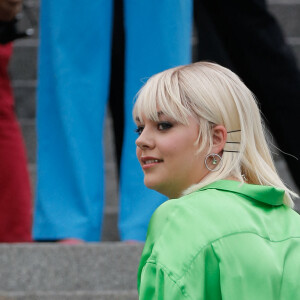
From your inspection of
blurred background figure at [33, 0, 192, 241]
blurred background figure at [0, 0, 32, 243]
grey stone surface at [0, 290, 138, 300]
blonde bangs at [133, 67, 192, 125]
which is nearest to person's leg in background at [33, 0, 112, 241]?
blurred background figure at [33, 0, 192, 241]

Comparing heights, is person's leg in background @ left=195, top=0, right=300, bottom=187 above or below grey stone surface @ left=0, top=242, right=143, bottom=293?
above

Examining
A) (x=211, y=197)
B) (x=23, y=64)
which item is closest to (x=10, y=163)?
(x=23, y=64)

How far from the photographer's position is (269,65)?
12.5 feet

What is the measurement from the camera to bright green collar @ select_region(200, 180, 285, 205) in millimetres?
1955

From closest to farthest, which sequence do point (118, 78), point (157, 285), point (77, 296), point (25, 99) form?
point (157, 285) → point (77, 296) → point (118, 78) → point (25, 99)

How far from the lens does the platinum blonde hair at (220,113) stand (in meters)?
2.02

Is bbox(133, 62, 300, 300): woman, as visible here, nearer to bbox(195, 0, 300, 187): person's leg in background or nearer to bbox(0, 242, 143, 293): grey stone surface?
bbox(0, 242, 143, 293): grey stone surface

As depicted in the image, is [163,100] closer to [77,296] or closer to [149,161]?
[149,161]

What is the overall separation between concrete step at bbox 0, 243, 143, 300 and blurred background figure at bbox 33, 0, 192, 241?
215 millimetres

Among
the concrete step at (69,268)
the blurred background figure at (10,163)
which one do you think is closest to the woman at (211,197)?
the concrete step at (69,268)

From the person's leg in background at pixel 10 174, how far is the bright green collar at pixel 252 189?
2010mm

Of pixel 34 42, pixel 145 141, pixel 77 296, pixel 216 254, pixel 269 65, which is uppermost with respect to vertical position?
pixel 145 141

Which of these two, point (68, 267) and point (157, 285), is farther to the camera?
point (68, 267)

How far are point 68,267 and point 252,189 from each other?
4.94ft
